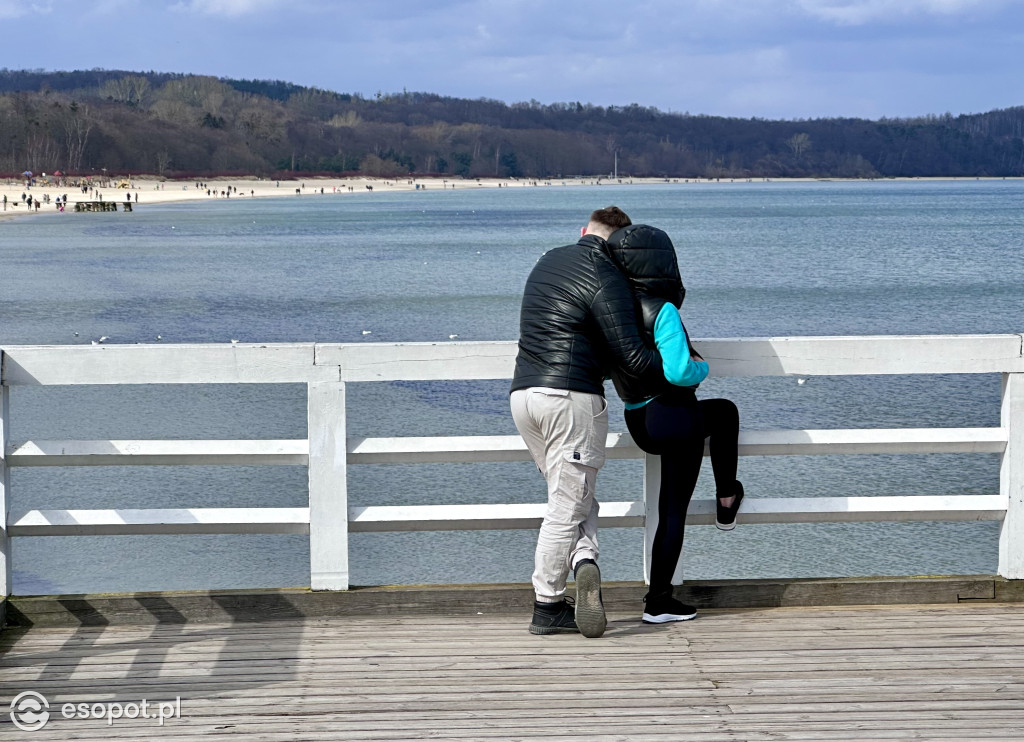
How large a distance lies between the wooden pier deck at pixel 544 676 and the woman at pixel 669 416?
1.02 ft

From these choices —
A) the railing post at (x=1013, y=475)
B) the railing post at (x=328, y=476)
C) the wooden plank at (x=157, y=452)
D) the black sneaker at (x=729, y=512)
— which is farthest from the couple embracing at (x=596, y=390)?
the railing post at (x=1013, y=475)

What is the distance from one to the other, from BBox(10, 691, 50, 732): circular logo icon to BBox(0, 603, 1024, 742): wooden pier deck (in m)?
0.03

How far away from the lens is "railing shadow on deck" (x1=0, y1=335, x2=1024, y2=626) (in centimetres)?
527

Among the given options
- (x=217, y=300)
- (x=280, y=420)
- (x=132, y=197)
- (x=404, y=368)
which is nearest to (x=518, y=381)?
(x=404, y=368)

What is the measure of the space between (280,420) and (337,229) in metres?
90.4

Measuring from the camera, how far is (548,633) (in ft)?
16.6

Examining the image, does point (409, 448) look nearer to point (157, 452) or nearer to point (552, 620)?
point (552, 620)

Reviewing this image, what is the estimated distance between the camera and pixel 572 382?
488 centimetres

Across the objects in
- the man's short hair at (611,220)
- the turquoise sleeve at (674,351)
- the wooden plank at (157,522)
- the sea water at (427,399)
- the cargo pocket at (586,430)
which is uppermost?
the man's short hair at (611,220)

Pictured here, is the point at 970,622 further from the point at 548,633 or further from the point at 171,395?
the point at 171,395

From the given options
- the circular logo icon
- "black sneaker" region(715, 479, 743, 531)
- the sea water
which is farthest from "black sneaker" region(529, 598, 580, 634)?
the sea water

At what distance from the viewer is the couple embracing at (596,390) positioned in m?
4.86

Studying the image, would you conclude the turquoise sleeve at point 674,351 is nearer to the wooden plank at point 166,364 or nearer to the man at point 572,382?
the man at point 572,382

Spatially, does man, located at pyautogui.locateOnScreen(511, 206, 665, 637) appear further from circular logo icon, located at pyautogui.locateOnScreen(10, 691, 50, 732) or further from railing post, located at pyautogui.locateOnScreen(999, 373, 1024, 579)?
circular logo icon, located at pyautogui.locateOnScreen(10, 691, 50, 732)
